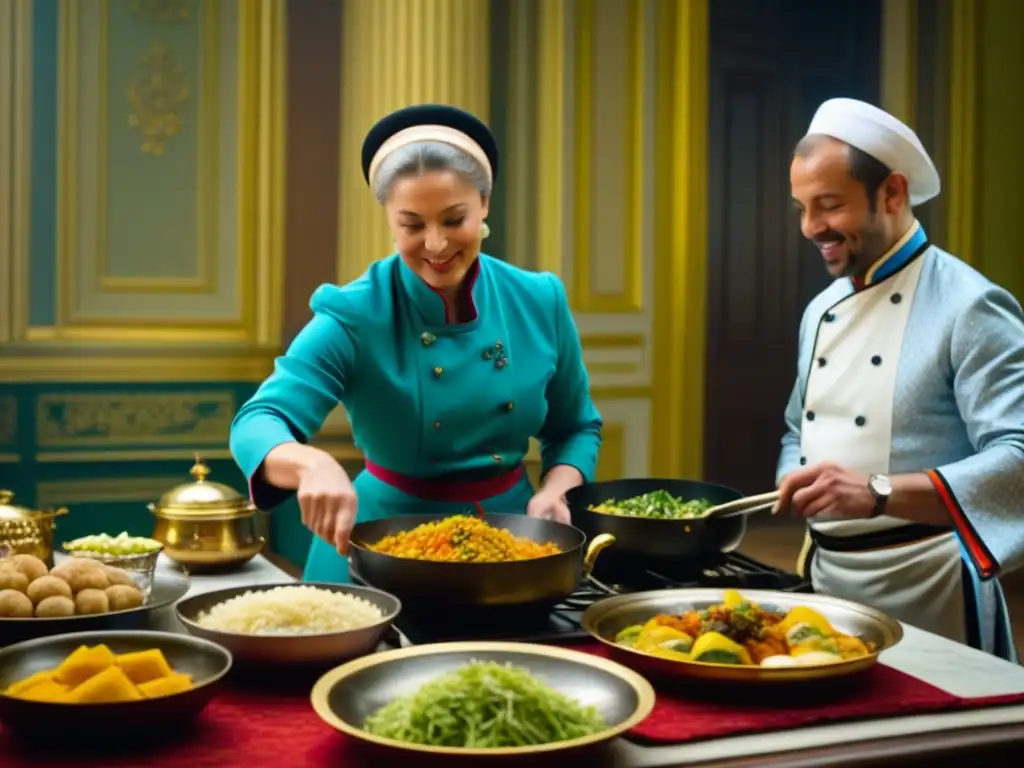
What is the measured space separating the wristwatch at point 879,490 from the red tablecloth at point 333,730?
0.40 metres

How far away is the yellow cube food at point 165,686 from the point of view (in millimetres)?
1209

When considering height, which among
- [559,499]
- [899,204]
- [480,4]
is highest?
[480,4]

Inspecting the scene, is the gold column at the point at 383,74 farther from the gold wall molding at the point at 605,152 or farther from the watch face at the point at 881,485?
the watch face at the point at 881,485

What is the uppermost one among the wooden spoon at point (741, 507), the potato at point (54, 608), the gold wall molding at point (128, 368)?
the gold wall molding at point (128, 368)

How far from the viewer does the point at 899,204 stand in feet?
7.27

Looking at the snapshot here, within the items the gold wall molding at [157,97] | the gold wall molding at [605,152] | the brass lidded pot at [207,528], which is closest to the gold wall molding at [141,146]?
the gold wall molding at [157,97]

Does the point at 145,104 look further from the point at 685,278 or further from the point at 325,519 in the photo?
the point at 325,519

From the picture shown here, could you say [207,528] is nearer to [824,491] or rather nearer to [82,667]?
[82,667]

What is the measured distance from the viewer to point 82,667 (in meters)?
1.22

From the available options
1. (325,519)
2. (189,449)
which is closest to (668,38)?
(189,449)

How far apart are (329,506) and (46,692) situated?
548 millimetres

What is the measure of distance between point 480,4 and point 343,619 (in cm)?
409

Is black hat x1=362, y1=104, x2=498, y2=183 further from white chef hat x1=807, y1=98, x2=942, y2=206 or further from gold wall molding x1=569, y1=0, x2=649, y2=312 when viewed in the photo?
gold wall molding x1=569, y1=0, x2=649, y2=312

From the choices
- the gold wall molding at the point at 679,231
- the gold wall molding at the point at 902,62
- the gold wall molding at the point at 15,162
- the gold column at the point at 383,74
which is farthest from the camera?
the gold wall molding at the point at 902,62
